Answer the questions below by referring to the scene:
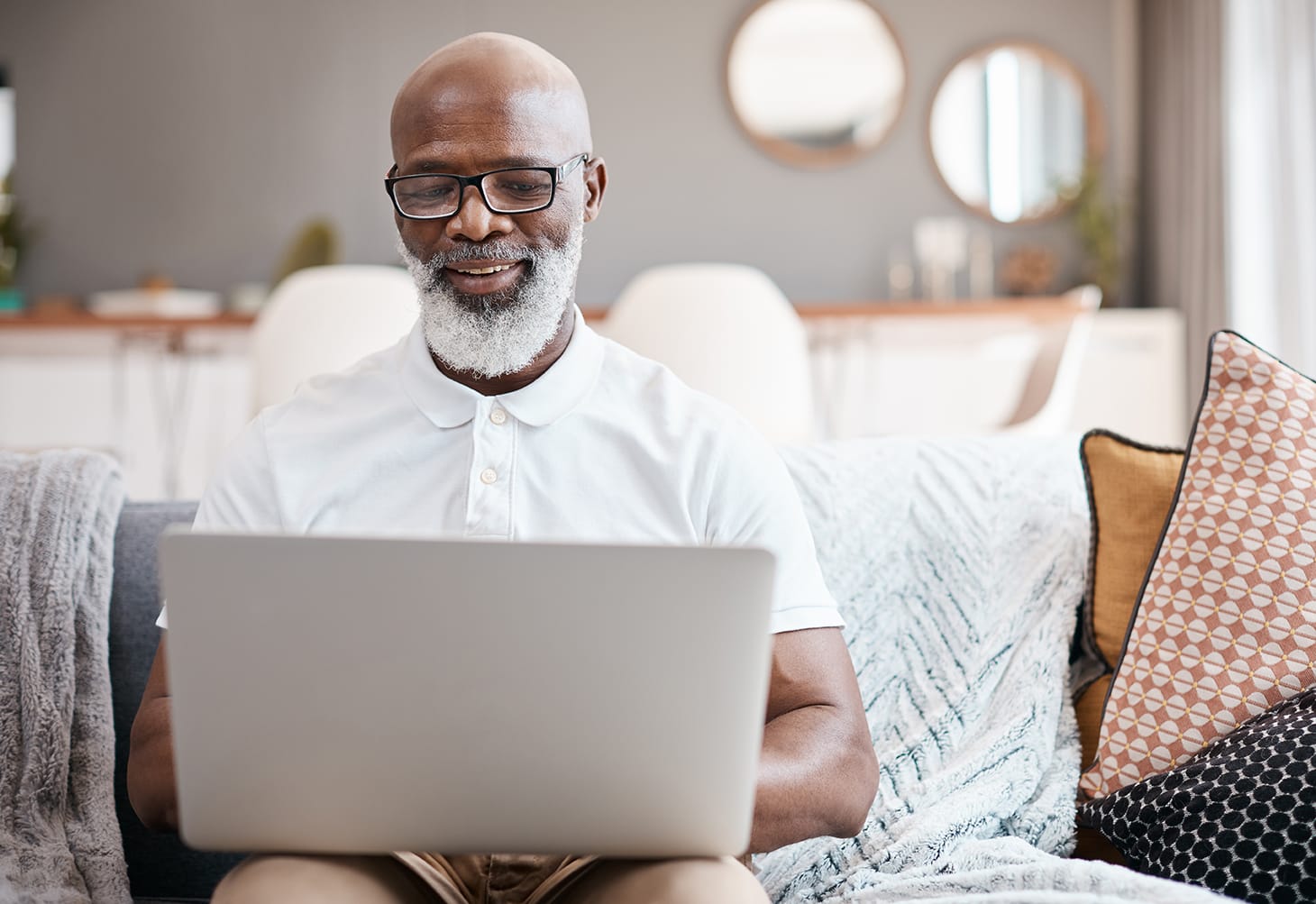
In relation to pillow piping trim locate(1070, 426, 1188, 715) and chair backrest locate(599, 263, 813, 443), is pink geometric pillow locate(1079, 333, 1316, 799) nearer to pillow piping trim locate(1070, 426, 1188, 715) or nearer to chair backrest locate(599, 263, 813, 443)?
pillow piping trim locate(1070, 426, 1188, 715)

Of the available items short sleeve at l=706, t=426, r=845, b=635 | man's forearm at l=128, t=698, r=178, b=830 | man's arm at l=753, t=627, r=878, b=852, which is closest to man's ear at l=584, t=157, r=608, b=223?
short sleeve at l=706, t=426, r=845, b=635

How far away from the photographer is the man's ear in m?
1.39

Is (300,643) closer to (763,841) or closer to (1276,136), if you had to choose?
(763,841)

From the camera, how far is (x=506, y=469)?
1.23 metres

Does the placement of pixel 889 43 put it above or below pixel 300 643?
above

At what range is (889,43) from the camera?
524 centimetres

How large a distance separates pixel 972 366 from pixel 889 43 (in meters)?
1.51

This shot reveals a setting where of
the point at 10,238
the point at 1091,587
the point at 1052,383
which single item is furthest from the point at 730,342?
the point at 10,238

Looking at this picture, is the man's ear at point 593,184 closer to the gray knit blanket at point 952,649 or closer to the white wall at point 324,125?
the gray knit blanket at point 952,649

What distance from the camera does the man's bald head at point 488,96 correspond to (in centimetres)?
125

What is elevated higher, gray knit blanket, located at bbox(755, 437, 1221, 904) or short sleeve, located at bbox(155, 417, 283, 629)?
short sleeve, located at bbox(155, 417, 283, 629)

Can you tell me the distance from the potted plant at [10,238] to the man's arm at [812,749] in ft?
15.4

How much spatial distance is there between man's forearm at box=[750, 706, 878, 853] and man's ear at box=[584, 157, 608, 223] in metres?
0.64

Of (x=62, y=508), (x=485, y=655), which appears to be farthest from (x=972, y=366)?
(x=485, y=655)
